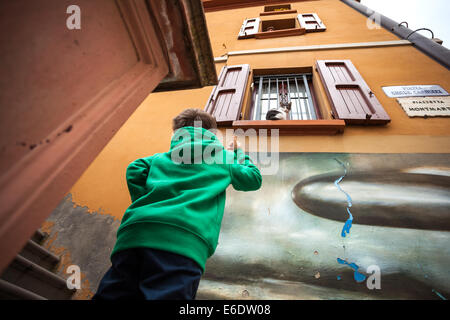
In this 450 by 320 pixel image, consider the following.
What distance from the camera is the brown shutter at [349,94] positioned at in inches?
90.3

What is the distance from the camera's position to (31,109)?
0.50m

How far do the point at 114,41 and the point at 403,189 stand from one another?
243cm

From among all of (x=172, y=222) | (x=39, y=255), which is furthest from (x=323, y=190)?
(x=39, y=255)

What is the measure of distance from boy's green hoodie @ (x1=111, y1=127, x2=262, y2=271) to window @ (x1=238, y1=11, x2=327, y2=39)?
409cm

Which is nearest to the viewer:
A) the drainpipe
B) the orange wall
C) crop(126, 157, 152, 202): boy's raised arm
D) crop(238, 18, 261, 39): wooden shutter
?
crop(126, 157, 152, 202): boy's raised arm

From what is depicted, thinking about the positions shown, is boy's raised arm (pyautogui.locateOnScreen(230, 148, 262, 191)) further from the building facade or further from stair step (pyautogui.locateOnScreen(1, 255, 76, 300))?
stair step (pyautogui.locateOnScreen(1, 255, 76, 300))

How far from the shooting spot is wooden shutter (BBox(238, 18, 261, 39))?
4.46m

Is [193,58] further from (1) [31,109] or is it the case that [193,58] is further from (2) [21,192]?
(2) [21,192]

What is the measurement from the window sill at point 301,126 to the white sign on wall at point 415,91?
3.80 ft

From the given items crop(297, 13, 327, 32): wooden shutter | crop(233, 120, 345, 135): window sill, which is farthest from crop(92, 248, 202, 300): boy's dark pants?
crop(297, 13, 327, 32): wooden shutter

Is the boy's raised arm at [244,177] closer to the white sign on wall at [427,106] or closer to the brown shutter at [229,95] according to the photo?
the brown shutter at [229,95]

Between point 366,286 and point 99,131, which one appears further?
point 366,286

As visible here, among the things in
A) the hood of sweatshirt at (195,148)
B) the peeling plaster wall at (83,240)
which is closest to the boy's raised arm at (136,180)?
the hood of sweatshirt at (195,148)
